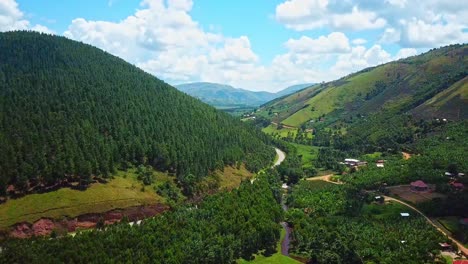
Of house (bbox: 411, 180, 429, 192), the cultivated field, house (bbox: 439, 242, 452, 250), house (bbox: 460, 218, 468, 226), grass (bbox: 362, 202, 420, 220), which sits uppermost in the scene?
house (bbox: 411, 180, 429, 192)

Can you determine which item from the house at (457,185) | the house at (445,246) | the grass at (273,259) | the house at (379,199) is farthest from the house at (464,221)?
the grass at (273,259)

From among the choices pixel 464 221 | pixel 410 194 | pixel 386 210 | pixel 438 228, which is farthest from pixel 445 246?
pixel 410 194

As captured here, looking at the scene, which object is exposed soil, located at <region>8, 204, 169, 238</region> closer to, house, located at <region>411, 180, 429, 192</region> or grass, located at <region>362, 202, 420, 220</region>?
grass, located at <region>362, 202, 420, 220</region>

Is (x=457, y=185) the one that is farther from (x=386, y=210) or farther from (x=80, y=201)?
(x=80, y=201)

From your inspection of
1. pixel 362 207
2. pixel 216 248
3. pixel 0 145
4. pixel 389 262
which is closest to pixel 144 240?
pixel 216 248

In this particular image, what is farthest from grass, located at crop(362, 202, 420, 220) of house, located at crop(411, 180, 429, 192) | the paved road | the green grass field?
the green grass field

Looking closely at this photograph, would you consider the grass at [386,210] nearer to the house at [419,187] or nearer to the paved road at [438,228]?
the paved road at [438,228]
